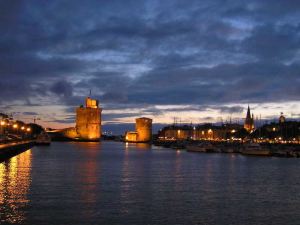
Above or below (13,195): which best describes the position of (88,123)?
above

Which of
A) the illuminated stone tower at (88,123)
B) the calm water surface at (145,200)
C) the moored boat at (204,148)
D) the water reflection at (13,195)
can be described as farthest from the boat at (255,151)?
the illuminated stone tower at (88,123)

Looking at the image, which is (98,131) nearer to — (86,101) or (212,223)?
(86,101)

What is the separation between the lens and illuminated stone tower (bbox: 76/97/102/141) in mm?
176250

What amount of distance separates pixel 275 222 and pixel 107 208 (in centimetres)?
748

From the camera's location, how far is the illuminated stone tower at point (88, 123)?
176 m

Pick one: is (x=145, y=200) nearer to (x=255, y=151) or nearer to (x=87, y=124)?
(x=255, y=151)


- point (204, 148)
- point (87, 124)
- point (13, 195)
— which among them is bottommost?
point (13, 195)

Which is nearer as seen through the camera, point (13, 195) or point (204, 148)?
point (13, 195)

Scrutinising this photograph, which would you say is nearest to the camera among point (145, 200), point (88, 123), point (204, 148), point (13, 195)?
point (145, 200)

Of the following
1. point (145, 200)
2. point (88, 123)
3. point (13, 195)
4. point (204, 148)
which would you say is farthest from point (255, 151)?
point (88, 123)

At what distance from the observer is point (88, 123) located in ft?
576

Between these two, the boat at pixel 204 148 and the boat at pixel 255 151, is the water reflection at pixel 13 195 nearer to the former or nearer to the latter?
the boat at pixel 255 151

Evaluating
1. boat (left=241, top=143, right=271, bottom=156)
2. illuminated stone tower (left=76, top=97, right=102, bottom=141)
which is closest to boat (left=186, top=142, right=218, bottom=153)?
boat (left=241, top=143, right=271, bottom=156)

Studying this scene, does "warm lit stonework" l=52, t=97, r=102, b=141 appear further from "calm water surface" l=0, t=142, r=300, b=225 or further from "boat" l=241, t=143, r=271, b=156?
"calm water surface" l=0, t=142, r=300, b=225
